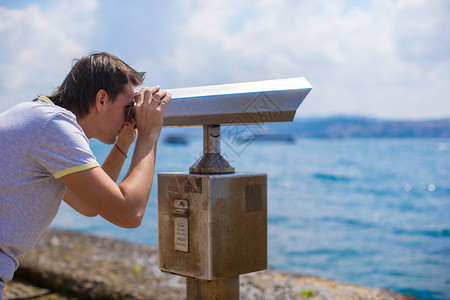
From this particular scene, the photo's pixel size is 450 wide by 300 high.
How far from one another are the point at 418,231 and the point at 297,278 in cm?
915

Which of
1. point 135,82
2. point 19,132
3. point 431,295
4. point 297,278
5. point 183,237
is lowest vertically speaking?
point 431,295

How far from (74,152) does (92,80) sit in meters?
0.32

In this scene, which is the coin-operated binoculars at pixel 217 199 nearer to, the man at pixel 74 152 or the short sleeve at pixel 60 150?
the man at pixel 74 152

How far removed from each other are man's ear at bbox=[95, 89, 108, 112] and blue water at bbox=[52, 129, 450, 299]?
1.28 ft

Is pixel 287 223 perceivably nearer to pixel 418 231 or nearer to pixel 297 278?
pixel 418 231

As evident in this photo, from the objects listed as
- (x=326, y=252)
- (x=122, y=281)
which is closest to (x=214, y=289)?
(x=122, y=281)

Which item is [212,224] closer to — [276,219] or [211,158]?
[211,158]

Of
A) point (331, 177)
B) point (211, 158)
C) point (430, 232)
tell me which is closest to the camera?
point (211, 158)

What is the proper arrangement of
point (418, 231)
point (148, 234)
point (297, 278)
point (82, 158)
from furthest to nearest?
point (418, 231) < point (148, 234) < point (297, 278) < point (82, 158)

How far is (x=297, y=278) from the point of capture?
3875 mm

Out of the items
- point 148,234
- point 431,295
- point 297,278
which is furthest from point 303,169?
point 297,278

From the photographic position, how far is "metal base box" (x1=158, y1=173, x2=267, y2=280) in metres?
1.49

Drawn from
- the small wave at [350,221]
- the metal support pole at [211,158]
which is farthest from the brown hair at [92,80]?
the small wave at [350,221]

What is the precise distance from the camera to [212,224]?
1.48 meters
